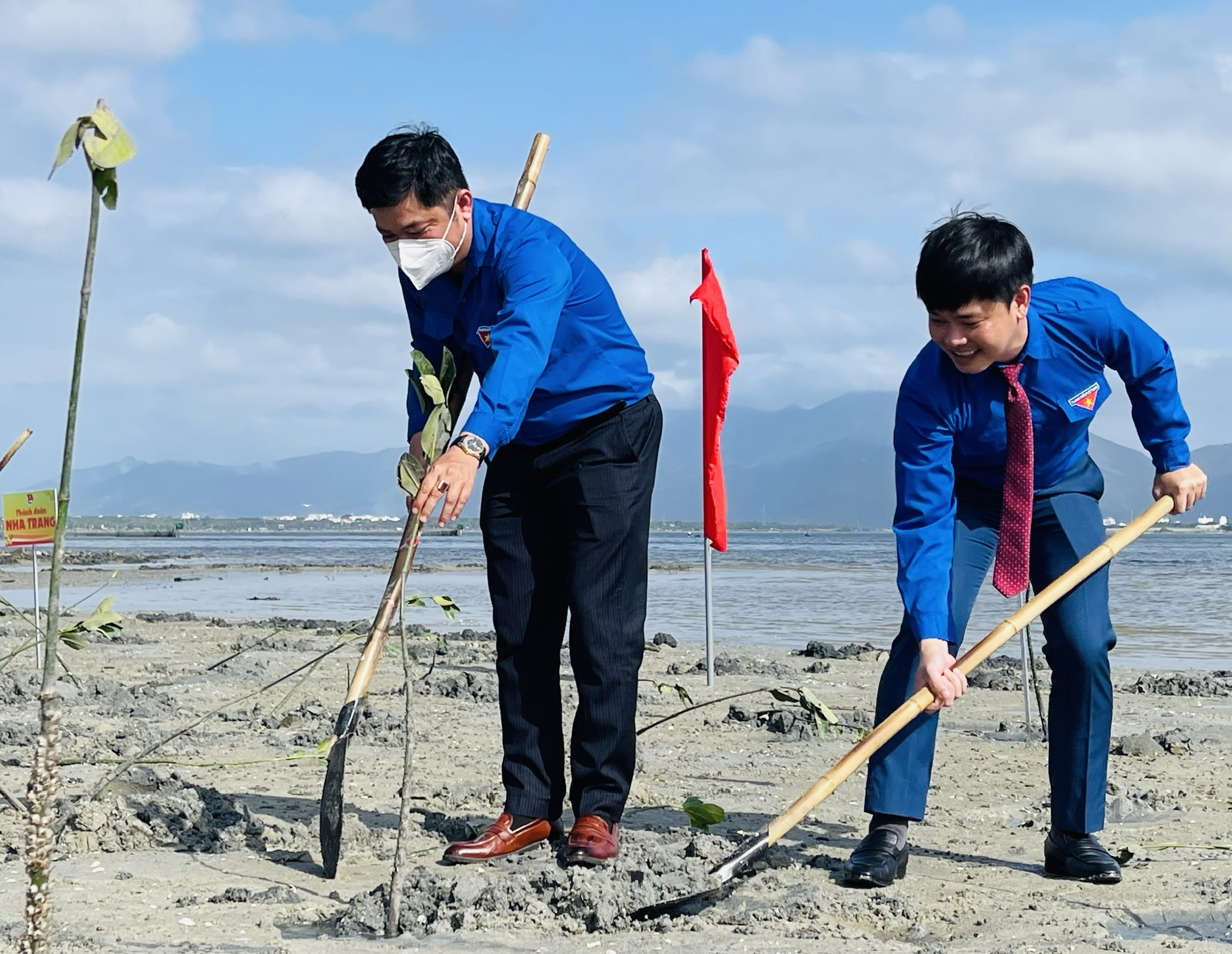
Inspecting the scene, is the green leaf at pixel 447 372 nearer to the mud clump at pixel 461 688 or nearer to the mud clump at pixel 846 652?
the mud clump at pixel 461 688

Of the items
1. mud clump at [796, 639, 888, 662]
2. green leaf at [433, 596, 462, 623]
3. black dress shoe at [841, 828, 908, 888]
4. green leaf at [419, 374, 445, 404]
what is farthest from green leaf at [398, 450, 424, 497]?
mud clump at [796, 639, 888, 662]

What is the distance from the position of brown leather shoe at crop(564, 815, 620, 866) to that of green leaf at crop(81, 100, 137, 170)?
7.13ft

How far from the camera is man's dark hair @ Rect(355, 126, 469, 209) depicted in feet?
10.7

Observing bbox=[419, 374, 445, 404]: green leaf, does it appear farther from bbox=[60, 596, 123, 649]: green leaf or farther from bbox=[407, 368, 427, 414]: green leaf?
bbox=[60, 596, 123, 649]: green leaf

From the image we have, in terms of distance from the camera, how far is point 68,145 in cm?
193

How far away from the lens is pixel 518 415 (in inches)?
121

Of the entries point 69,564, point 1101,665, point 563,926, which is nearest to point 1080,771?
point 1101,665

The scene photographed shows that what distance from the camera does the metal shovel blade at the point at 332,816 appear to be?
3.45 m

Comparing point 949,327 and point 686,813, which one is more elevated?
point 949,327

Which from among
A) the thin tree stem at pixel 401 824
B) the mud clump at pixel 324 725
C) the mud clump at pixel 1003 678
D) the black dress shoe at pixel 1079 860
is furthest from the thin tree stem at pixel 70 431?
the mud clump at pixel 1003 678

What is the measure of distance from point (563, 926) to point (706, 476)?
5.37 meters

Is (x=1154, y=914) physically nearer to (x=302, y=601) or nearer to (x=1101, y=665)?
(x=1101, y=665)

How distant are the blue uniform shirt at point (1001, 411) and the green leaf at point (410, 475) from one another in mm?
1317

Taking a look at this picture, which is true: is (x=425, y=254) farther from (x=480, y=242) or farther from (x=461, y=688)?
(x=461, y=688)
